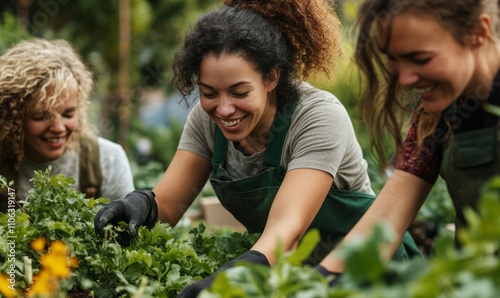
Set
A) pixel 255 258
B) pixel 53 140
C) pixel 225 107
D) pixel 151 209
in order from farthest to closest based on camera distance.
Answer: pixel 53 140, pixel 151 209, pixel 225 107, pixel 255 258

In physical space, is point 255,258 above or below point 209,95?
below

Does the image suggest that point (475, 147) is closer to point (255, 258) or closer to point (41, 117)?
point (255, 258)

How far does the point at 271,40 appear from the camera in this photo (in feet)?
7.45

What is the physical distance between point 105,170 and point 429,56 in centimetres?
211

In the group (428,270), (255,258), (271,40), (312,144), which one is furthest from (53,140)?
(428,270)

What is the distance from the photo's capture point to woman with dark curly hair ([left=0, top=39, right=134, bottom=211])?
2.90 metres

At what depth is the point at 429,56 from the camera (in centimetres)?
143

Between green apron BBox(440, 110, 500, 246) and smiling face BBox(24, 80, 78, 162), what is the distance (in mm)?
1727

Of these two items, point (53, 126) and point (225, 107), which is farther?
point (53, 126)

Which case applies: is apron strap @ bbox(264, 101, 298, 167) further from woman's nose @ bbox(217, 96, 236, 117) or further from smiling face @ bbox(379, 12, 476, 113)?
smiling face @ bbox(379, 12, 476, 113)

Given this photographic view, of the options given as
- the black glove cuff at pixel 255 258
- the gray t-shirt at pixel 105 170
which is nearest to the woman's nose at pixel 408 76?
the black glove cuff at pixel 255 258

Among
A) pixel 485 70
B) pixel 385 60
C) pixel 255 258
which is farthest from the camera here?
pixel 255 258

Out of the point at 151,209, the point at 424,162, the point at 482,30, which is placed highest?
the point at 482,30

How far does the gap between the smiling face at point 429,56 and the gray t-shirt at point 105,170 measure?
198 cm
